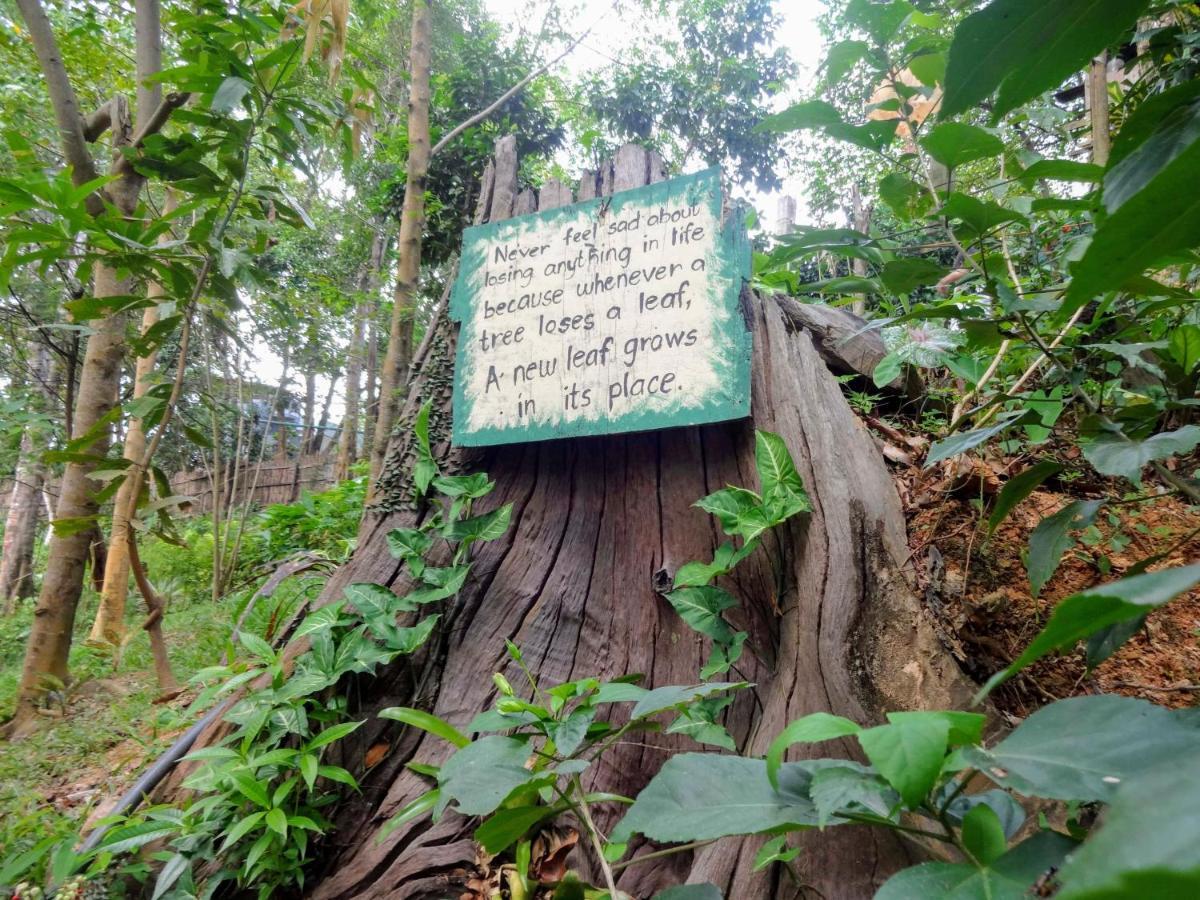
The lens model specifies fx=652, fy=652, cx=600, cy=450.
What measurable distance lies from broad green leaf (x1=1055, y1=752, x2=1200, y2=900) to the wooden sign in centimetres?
118

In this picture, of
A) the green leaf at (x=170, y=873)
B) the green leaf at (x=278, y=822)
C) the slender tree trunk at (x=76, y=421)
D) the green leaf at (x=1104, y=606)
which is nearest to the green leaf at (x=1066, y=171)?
the green leaf at (x=1104, y=606)

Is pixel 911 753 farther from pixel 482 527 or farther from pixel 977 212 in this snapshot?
pixel 482 527

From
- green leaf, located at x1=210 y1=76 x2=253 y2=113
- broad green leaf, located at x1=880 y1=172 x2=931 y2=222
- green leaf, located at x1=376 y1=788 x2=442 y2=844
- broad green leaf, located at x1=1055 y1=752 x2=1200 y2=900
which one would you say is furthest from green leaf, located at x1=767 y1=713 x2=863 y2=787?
green leaf, located at x1=210 y1=76 x2=253 y2=113

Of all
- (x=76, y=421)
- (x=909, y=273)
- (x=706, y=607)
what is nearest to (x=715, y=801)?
(x=706, y=607)

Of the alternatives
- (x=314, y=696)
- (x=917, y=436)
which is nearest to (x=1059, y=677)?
(x=917, y=436)

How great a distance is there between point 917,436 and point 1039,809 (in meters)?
1.09

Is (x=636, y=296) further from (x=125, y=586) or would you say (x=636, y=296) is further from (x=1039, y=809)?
(x=125, y=586)

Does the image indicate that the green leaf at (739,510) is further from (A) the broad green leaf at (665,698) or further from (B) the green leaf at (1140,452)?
(B) the green leaf at (1140,452)

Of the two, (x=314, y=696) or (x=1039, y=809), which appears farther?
(x=314, y=696)

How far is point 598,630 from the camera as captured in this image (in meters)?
1.53

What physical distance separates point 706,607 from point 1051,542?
2.03 feet

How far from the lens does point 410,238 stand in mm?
3291

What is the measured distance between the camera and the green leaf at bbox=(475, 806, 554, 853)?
2.92 feet

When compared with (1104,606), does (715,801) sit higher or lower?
lower
